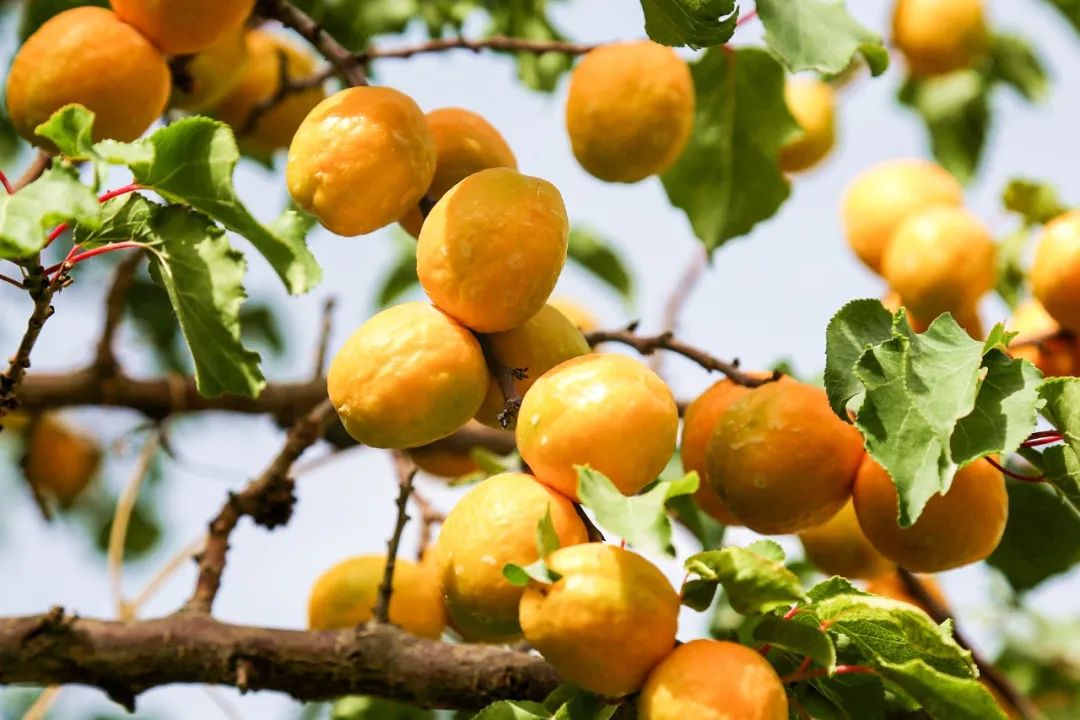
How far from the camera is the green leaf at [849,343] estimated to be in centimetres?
101

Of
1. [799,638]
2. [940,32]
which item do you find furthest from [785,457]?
[940,32]

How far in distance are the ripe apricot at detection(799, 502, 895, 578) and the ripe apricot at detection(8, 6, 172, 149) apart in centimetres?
83

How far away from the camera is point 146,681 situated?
124cm

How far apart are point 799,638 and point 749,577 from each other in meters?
0.07

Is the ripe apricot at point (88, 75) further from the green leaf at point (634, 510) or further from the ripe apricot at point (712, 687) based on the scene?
the ripe apricot at point (712, 687)

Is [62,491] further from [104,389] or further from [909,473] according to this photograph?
[909,473]

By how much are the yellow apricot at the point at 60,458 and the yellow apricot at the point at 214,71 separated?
873mm

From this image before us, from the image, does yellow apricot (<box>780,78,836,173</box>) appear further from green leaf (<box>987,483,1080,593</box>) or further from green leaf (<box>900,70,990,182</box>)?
green leaf (<box>987,483,1080,593</box>)

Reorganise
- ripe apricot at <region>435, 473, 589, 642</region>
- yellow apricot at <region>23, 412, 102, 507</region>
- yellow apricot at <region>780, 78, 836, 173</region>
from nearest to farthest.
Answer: ripe apricot at <region>435, 473, 589, 642</region> < yellow apricot at <region>780, 78, 836, 173</region> < yellow apricot at <region>23, 412, 102, 507</region>

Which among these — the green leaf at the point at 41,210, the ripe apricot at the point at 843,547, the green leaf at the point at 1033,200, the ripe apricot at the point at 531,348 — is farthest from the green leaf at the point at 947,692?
the green leaf at the point at 1033,200

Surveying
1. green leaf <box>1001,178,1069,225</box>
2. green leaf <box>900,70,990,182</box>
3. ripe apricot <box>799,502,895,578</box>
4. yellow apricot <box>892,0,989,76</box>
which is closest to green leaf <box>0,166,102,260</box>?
ripe apricot <box>799,502,895,578</box>

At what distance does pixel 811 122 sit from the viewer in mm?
2240

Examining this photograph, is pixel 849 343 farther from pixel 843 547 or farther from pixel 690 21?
pixel 843 547

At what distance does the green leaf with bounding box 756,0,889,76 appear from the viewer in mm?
1165
